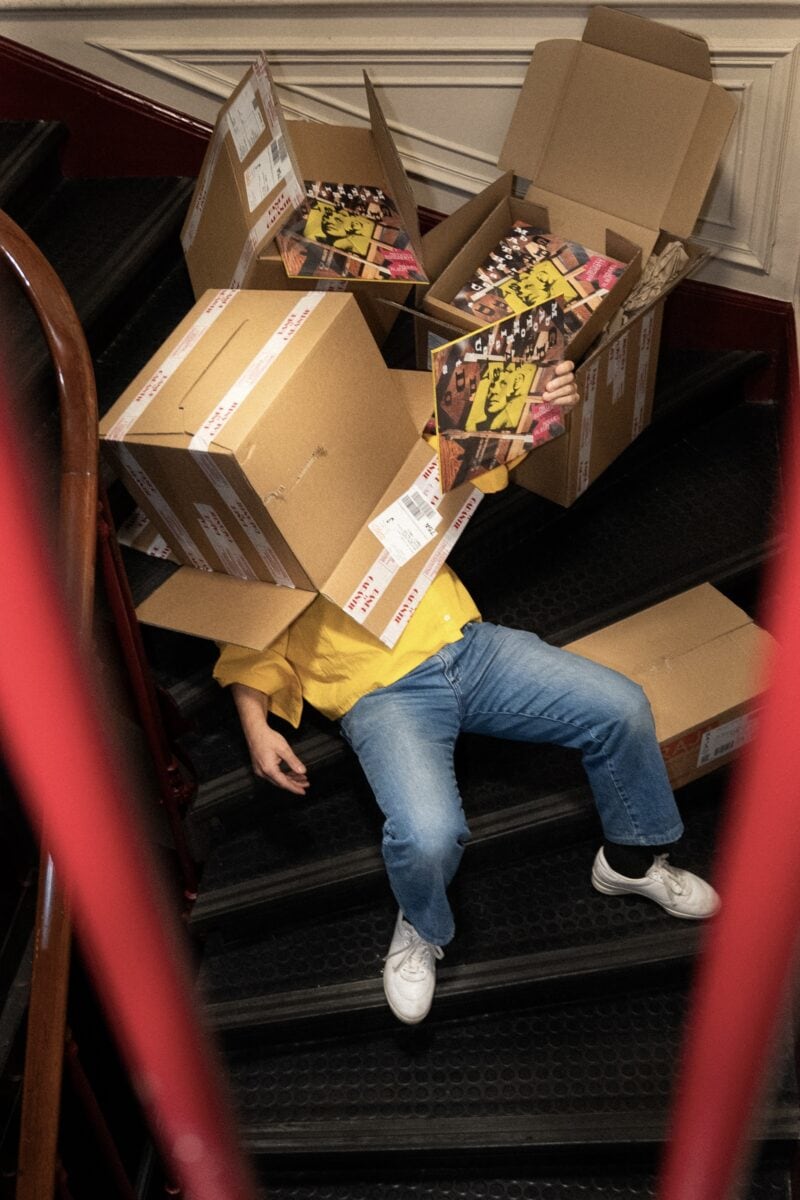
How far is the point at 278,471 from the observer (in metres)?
1.79

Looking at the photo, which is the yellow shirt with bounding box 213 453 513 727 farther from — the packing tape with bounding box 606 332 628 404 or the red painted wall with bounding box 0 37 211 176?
the red painted wall with bounding box 0 37 211 176

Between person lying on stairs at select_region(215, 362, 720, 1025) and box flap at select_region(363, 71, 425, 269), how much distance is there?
491 mm

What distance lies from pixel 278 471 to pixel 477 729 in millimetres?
585

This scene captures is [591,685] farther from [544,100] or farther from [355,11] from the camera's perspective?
[355,11]

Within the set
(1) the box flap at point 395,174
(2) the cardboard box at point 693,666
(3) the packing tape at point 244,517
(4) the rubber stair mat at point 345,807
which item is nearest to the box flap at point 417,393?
(1) the box flap at point 395,174

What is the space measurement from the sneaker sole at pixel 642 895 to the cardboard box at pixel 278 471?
58cm

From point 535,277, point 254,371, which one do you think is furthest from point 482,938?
point 535,277

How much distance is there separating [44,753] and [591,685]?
34.9 inches

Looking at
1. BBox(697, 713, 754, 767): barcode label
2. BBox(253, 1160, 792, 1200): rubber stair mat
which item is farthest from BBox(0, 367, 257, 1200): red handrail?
BBox(697, 713, 754, 767): barcode label

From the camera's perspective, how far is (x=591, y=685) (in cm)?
195

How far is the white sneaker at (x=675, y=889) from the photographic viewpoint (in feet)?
6.67

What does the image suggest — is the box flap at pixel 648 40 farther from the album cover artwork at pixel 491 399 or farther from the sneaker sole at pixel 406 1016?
the sneaker sole at pixel 406 1016

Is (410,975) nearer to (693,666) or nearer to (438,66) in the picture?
(693,666)

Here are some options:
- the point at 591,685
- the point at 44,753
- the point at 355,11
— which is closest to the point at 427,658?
the point at 591,685
